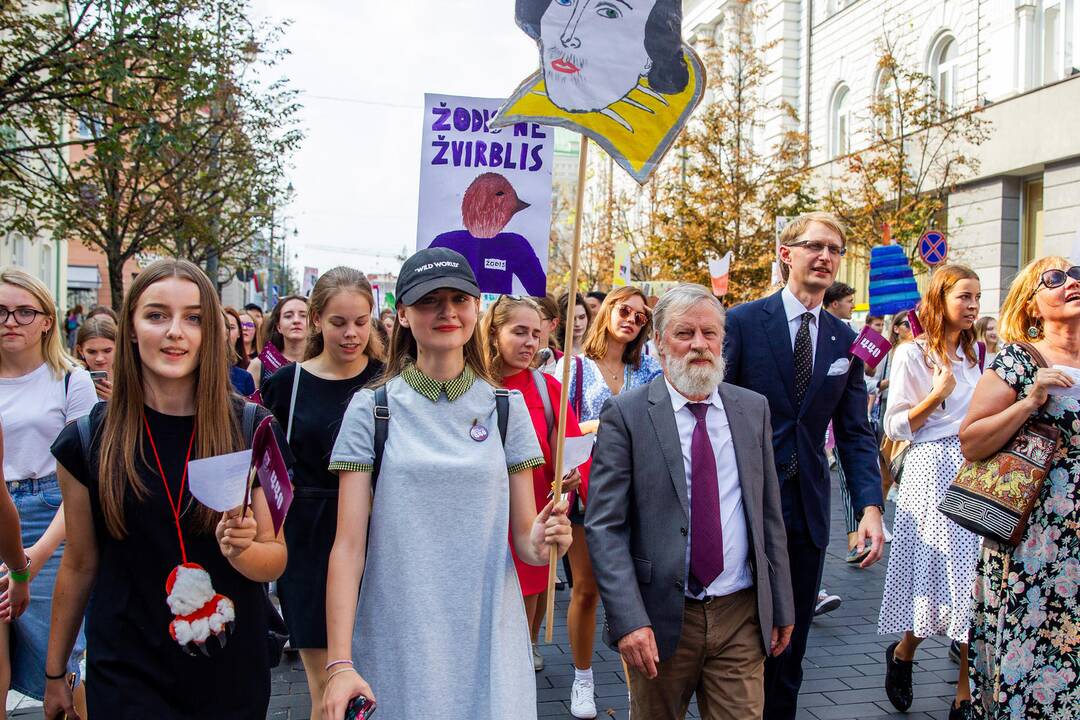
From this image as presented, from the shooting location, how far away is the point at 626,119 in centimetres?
342

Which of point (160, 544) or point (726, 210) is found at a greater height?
point (726, 210)

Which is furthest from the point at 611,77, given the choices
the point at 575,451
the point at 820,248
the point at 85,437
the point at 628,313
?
the point at 628,313

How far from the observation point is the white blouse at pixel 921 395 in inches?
207

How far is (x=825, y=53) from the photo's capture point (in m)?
27.0

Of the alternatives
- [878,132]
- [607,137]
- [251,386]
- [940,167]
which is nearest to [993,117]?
[940,167]

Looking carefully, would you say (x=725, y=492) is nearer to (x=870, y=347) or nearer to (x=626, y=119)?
(x=870, y=347)

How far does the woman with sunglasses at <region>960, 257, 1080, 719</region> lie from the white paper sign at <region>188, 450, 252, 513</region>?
2.99 m

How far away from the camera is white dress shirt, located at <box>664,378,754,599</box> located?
332 centimetres

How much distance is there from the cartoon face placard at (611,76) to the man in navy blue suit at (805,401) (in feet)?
3.85

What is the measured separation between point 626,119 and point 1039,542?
7.73 feet

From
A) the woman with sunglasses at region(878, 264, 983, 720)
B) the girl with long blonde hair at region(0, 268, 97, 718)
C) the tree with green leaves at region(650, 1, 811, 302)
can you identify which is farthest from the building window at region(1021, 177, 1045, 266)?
the girl with long blonde hair at region(0, 268, 97, 718)

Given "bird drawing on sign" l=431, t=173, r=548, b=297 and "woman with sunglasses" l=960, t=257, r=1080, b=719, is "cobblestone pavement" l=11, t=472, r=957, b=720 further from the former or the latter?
"bird drawing on sign" l=431, t=173, r=548, b=297

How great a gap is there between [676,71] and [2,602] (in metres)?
3.26

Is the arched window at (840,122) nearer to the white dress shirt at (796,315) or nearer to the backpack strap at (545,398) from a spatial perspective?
the white dress shirt at (796,315)
